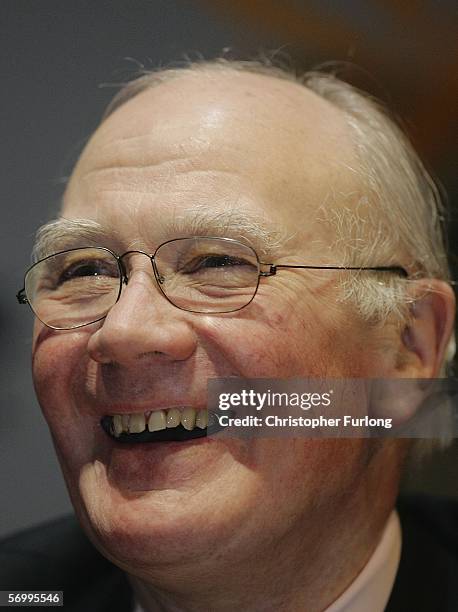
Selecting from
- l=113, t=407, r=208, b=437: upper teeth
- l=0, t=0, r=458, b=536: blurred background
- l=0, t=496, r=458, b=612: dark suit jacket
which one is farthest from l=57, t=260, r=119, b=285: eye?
l=0, t=496, r=458, b=612: dark suit jacket

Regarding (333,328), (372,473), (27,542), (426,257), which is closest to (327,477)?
(372,473)

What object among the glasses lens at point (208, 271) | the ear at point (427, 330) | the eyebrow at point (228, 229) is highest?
the eyebrow at point (228, 229)

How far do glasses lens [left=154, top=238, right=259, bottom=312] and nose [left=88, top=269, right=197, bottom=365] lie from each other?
0.02 m

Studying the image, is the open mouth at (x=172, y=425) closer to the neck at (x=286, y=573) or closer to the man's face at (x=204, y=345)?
the man's face at (x=204, y=345)

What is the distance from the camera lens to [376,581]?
4.12 feet

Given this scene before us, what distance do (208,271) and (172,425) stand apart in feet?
0.72

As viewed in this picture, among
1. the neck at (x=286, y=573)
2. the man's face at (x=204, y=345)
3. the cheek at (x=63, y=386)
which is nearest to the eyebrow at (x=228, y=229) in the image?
the man's face at (x=204, y=345)

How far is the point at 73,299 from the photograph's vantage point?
1.22 metres

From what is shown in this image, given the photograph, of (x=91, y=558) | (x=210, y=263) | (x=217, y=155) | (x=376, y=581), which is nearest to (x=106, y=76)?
(x=217, y=155)

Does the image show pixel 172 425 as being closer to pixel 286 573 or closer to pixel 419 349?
pixel 286 573

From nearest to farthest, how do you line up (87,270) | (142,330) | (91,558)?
1. (142,330)
2. (87,270)
3. (91,558)

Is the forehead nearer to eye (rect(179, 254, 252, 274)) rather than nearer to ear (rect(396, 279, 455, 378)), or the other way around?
eye (rect(179, 254, 252, 274))

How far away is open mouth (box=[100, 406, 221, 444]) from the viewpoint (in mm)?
1141

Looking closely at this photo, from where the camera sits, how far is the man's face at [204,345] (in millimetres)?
1110
